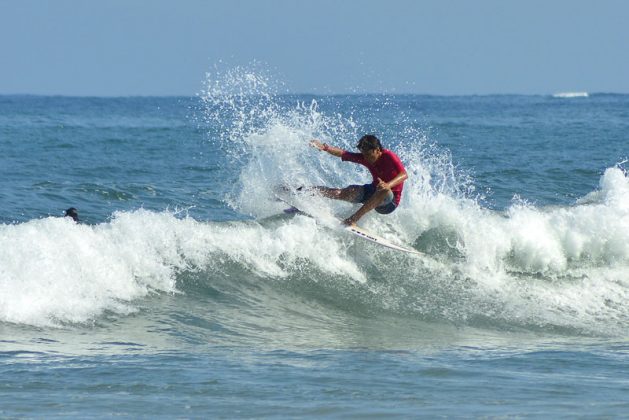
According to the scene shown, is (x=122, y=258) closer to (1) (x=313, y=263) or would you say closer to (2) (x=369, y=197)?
(1) (x=313, y=263)

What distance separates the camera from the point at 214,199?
19.2 m

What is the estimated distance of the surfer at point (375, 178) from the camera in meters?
12.5

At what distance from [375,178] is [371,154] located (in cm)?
43

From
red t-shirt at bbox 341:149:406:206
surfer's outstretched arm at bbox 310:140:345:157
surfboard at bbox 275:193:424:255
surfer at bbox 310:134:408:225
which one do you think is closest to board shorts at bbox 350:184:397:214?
surfer at bbox 310:134:408:225

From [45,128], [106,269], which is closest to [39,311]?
[106,269]

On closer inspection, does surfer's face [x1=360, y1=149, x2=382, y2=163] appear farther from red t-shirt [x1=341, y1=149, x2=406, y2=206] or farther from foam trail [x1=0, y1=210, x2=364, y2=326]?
foam trail [x1=0, y1=210, x2=364, y2=326]

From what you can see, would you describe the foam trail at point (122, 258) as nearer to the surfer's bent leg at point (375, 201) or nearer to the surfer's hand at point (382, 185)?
the surfer's bent leg at point (375, 201)

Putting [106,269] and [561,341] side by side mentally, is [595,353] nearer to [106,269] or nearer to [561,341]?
[561,341]

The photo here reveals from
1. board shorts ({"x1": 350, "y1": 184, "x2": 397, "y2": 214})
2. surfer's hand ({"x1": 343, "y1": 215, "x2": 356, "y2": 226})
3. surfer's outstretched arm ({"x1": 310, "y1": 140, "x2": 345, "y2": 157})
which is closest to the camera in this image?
surfer's outstretched arm ({"x1": 310, "y1": 140, "x2": 345, "y2": 157})

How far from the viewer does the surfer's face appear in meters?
12.6

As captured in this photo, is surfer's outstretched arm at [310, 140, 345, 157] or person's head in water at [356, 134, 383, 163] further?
person's head in water at [356, 134, 383, 163]

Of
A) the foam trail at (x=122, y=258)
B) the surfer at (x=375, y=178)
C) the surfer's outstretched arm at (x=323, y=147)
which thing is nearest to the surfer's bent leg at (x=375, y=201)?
the surfer at (x=375, y=178)

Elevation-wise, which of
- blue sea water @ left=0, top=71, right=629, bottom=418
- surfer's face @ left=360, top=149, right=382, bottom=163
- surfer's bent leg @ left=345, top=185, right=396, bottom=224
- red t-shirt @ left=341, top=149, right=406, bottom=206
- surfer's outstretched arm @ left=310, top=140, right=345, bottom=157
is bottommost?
blue sea water @ left=0, top=71, right=629, bottom=418

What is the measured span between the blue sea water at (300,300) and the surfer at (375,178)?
2.21 ft
